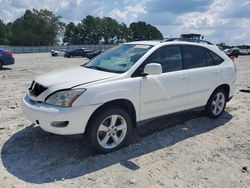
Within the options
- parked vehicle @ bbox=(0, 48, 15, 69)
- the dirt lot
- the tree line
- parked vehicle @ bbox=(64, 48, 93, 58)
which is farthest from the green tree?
the dirt lot

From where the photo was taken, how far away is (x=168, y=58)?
5383 millimetres

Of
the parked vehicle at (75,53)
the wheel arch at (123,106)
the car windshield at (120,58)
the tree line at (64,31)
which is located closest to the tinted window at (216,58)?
the car windshield at (120,58)

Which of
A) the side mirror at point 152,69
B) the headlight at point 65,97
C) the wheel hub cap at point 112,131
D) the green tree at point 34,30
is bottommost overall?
the wheel hub cap at point 112,131

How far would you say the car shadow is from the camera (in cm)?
405

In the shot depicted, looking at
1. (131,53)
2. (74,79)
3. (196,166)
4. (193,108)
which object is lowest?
(196,166)

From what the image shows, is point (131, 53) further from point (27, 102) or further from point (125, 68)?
point (27, 102)

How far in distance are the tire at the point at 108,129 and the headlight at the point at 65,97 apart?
0.42 m

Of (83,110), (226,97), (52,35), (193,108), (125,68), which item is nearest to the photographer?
(83,110)

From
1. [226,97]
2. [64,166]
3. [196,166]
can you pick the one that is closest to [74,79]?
[64,166]

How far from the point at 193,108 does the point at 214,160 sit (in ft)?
5.02

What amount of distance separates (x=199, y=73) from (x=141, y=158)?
2.23 m

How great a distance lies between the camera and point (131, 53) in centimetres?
527

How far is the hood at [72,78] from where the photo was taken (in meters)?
4.34

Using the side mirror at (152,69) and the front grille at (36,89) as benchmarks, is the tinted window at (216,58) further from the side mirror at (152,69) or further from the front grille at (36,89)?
the front grille at (36,89)
